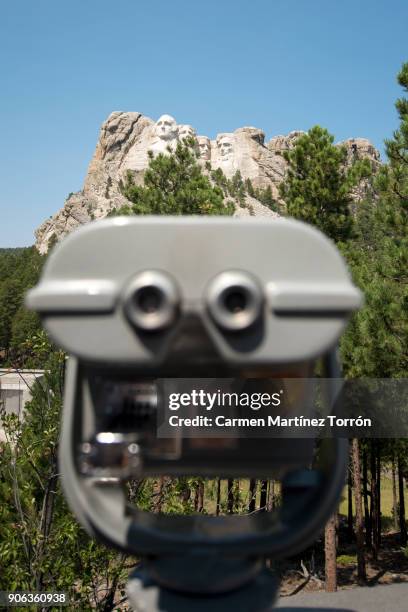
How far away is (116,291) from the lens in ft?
3.03

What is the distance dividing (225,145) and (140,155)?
60.7ft

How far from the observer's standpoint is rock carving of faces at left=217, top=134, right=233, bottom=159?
111 meters

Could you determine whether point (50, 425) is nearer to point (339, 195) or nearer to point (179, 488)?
point (179, 488)

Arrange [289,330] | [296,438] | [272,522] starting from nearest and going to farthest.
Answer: [289,330] → [272,522] → [296,438]

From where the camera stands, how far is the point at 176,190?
40.3ft

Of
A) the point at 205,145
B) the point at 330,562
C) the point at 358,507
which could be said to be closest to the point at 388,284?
the point at 358,507

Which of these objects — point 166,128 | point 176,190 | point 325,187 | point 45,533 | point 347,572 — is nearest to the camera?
point 45,533

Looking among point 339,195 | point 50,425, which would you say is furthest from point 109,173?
point 50,425

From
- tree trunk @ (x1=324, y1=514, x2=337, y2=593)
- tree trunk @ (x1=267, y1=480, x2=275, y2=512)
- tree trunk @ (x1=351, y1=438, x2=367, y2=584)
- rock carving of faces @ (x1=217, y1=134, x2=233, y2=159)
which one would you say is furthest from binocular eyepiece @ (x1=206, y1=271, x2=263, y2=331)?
rock carving of faces @ (x1=217, y1=134, x2=233, y2=159)

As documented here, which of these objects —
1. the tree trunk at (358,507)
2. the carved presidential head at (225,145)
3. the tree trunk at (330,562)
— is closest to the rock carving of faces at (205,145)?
the carved presidential head at (225,145)

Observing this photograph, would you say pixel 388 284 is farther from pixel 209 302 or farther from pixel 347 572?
pixel 347 572

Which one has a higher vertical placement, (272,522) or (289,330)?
(289,330)

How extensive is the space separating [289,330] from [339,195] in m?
11.6

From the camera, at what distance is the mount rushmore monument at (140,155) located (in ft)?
324
